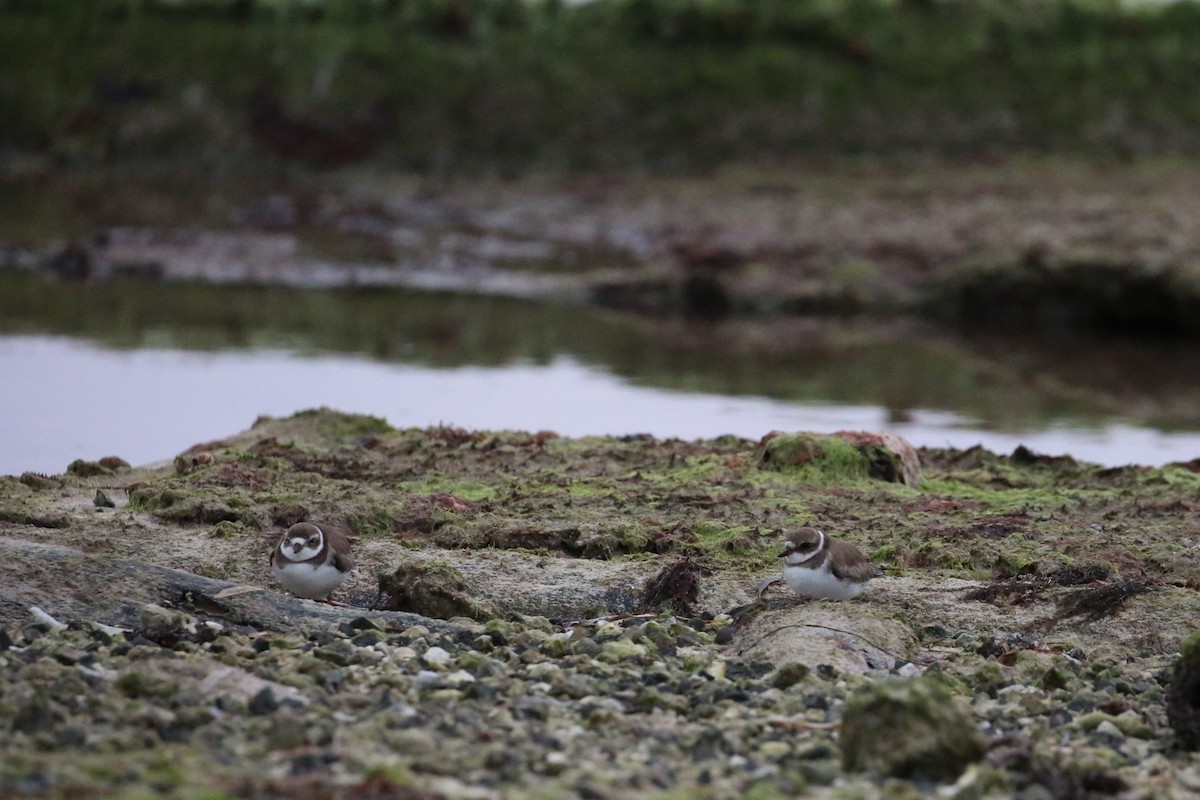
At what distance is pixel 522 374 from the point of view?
20.9 meters

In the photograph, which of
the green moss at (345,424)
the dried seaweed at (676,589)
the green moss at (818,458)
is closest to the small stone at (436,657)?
the dried seaweed at (676,589)

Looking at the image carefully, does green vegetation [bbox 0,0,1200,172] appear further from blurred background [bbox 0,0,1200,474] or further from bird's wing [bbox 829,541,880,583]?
bird's wing [bbox 829,541,880,583]

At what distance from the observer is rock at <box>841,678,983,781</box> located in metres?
6.20

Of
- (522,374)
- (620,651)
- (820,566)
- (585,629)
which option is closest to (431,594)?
(585,629)

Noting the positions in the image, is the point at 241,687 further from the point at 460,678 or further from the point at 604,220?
the point at 604,220

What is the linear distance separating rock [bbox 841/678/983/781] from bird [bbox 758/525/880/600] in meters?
2.05

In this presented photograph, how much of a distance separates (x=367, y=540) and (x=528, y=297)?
18831 mm

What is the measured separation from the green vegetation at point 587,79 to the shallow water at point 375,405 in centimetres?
1510

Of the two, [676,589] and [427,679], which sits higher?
[676,589]

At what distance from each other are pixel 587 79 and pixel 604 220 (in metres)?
6.67

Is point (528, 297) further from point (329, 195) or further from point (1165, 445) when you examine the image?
point (1165, 445)

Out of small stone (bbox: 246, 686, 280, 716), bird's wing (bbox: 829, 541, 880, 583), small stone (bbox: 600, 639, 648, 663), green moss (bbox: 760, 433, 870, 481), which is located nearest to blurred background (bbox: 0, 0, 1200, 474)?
green moss (bbox: 760, 433, 870, 481)

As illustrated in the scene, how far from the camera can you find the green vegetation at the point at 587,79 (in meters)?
36.0

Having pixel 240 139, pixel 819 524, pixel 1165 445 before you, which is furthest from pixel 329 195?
pixel 819 524
